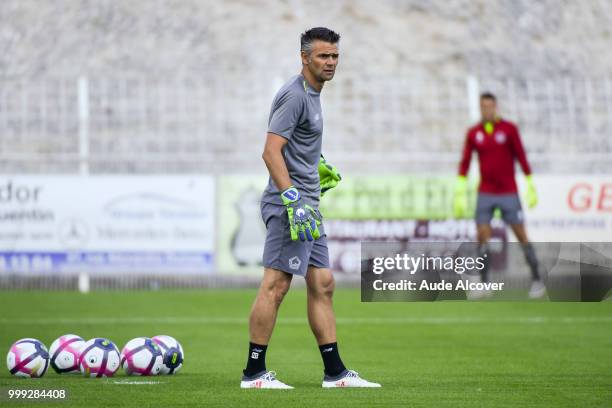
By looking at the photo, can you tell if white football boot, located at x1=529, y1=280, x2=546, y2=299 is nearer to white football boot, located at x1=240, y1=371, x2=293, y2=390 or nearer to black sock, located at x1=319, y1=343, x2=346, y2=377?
black sock, located at x1=319, y1=343, x2=346, y2=377

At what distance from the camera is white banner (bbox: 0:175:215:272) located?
63.6 feet

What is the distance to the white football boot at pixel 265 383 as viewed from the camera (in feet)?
26.4

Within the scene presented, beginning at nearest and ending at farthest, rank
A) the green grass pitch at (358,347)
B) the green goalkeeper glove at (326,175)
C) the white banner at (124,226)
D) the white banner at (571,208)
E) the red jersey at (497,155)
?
the green grass pitch at (358,347) < the green goalkeeper glove at (326,175) < the red jersey at (497,155) < the white banner at (124,226) < the white banner at (571,208)

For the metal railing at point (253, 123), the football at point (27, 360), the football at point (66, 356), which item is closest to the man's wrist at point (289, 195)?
the football at point (66, 356)

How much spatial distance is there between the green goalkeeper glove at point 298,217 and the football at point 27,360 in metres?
2.02

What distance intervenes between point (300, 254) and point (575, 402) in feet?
6.07

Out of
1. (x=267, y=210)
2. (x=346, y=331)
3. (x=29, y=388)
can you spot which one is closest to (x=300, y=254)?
(x=267, y=210)

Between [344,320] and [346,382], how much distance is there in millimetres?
6255

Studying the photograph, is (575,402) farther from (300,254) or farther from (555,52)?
(555,52)

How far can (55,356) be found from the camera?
888cm

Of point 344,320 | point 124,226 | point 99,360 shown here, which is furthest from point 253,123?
point 99,360

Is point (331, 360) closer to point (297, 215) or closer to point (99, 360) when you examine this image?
point (297, 215)

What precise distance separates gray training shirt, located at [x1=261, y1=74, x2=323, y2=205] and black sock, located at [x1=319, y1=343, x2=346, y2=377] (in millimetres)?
900

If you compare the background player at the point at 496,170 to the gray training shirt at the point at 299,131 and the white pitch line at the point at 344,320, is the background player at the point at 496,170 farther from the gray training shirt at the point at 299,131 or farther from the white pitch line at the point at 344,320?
the gray training shirt at the point at 299,131
